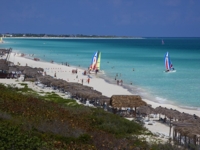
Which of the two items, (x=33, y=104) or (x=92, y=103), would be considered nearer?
(x=33, y=104)

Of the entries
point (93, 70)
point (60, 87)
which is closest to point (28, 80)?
point (60, 87)

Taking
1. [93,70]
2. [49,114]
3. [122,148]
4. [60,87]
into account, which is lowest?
[122,148]

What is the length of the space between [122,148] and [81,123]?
3.34 meters

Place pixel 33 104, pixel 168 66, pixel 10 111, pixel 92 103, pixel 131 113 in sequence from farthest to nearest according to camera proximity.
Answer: pixel 168 66 < pixel 92 103 < pixel 131 113 < pixel 33 104 < pixel 10 111

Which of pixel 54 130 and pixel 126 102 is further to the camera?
pixel 126 102

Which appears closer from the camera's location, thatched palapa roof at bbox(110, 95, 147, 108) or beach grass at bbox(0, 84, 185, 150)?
beach grass at bbox(0, 84, 185, 150)

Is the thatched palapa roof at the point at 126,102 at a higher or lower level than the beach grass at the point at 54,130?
higher

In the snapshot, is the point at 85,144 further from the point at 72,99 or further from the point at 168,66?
the point at 168,66

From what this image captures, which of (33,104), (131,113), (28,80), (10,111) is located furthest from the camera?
(28,80)

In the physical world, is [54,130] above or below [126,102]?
below

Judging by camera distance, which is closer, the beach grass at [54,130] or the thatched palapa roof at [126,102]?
the beach grass at [54,130]

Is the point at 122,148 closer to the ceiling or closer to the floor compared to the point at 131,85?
closer to the floor

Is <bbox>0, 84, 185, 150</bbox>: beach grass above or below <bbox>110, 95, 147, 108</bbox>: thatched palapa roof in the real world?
below

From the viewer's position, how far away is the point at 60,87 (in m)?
25.6
